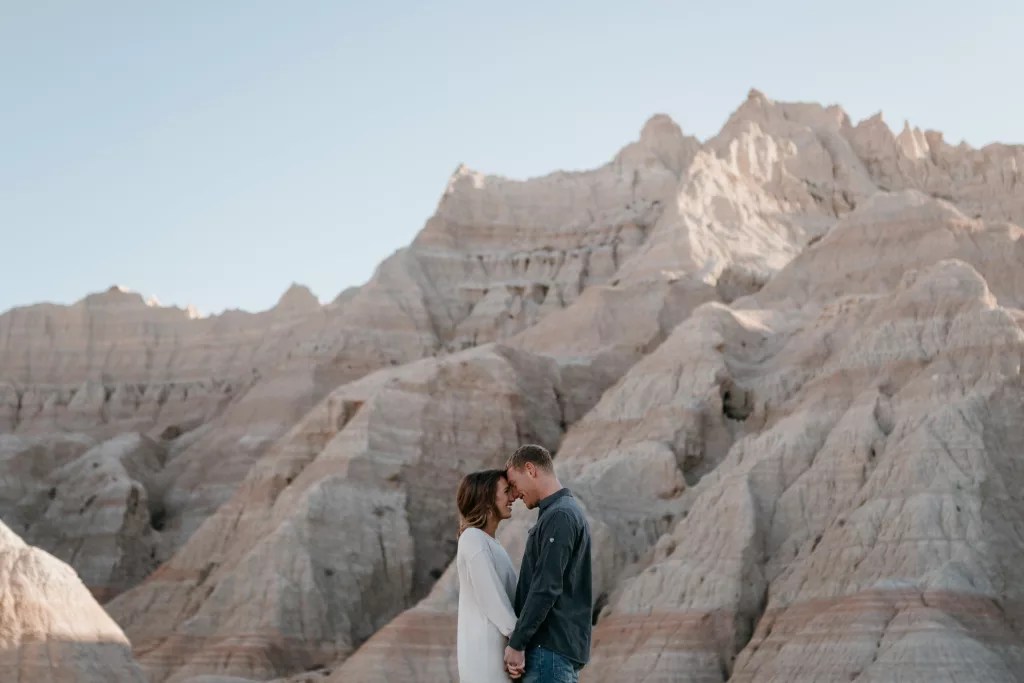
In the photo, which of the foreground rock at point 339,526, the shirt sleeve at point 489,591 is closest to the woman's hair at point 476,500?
the shirt sleeve at point 489,591

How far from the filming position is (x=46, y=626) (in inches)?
1577

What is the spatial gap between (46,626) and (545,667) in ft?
102

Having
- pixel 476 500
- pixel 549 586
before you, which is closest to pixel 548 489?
pixel 476 500

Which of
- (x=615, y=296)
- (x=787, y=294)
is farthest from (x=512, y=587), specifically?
(x=615, y=296)

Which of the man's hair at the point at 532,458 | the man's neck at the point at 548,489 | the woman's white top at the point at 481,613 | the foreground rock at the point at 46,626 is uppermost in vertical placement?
the man's hair at the point at 532,458

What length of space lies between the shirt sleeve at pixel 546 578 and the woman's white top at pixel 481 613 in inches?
8.7

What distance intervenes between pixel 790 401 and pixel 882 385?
4.99m

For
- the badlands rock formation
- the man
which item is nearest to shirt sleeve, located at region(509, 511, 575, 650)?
the man

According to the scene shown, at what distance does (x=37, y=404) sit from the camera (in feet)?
343

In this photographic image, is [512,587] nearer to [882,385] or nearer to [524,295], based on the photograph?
[882,385]

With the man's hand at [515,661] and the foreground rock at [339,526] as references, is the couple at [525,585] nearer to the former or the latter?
the man's hand at [515,661]

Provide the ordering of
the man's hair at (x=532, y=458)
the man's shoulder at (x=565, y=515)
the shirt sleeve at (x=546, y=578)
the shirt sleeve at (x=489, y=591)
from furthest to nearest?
1. the man's hair at (x=532, y=458)
2. the shirt sleeve at (x=489, y=591)
3. the man's shoulder at (x=565, y=515)
4. the shirt sleeve at (x=546, y=578)

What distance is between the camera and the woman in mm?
11453

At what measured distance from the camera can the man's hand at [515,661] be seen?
37.0 ft
